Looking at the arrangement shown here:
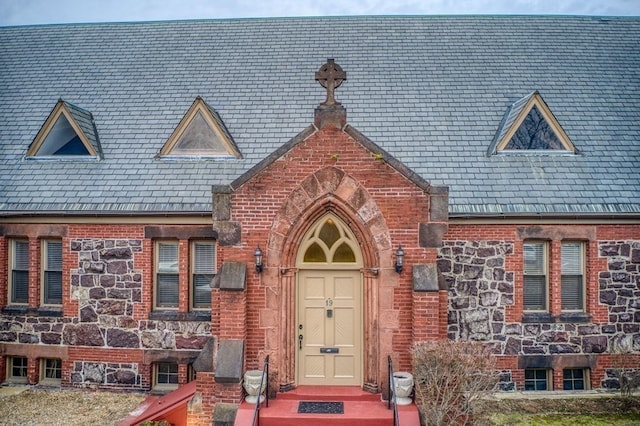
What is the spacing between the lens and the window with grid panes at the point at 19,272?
417 inches

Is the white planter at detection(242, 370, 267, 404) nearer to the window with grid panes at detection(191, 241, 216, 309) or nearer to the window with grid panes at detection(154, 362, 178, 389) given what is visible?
the window with grid panes at detection(191, 241, 216, 309)

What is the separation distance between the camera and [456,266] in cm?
980

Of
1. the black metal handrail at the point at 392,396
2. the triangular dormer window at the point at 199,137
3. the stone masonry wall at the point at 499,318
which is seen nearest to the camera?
the black metal handrail at the point at 392,396

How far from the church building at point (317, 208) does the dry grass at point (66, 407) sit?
0.40 m

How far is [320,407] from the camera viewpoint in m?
7.76

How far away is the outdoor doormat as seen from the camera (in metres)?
7.58

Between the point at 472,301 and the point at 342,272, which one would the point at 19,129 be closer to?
the point at 342,272

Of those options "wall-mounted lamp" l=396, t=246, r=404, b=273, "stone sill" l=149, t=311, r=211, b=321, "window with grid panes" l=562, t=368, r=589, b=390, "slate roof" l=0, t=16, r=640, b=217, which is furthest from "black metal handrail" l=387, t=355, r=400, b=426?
"window with grid panes" l=562, t=368, r=589, b=390

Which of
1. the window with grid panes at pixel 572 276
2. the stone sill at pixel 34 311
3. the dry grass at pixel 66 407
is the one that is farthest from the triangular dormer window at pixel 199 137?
the window with grid panes at pixel 572 276

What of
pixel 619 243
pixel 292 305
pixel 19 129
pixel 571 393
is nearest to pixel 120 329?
pixel 292 305

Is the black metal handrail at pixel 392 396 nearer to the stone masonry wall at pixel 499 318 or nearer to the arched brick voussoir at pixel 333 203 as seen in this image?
the arched brick voussoir at pixel 333 203

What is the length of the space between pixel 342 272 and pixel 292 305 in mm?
1107

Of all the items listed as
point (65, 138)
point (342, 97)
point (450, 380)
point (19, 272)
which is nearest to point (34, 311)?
point (19, 272)

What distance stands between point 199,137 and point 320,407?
656 centimetres
